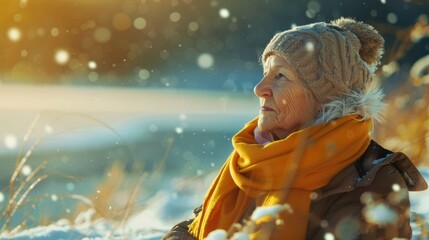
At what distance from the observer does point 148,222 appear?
4.87 metres

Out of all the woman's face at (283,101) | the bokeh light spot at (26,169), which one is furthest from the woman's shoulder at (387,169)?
the bokeh light spot at (26,169)

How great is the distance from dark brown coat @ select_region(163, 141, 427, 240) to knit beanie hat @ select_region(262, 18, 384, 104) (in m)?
0.34

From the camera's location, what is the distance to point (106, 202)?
4.45 metres

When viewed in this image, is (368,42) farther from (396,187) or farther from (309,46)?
(396,187)

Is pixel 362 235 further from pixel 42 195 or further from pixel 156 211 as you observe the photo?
pixel 156 211

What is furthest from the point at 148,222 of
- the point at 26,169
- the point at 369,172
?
the point at 369,172

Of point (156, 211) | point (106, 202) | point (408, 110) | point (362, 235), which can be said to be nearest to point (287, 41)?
point (362, 235)

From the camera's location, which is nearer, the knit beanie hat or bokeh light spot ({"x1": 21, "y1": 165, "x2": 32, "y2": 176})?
the knit beanie hat

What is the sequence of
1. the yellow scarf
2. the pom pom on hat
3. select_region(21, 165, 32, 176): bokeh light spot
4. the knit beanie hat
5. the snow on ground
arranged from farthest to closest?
1. the snow on ground
2. select_region(21, 165, 32, 176): bokeh light spot
3. the pom pom on hat
4. the knit beanie hat
5. the yellow scarf

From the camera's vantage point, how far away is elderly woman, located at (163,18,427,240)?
8.27ft

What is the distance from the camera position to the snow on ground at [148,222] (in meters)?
3.99

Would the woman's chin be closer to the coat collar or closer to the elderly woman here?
the elderly woman

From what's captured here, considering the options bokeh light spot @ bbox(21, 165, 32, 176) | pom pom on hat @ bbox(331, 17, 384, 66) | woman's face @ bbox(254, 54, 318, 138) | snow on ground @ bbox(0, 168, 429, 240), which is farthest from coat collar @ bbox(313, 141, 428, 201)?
bokeh light spot @ bbox(21, 165, 32, 176)

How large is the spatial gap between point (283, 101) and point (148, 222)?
7.77 feet
